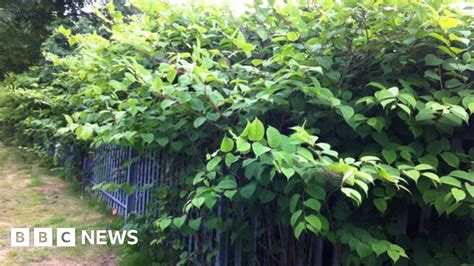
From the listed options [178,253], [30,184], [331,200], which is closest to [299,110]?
[331,200]

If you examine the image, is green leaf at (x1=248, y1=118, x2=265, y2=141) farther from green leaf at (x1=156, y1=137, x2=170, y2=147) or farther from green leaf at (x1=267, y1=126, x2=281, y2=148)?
green leaf at (x1=156, y1=137, x2=170, y2=147)

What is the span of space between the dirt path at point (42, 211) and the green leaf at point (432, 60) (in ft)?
10.6

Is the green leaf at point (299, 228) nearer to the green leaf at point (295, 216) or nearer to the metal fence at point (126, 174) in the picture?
the green leaf at point (295, 216)

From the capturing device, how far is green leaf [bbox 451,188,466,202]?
1456mm

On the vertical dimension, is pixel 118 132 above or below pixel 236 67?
below

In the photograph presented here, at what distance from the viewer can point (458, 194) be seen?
1472 millimetres

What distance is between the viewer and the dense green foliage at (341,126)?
5.28 ft

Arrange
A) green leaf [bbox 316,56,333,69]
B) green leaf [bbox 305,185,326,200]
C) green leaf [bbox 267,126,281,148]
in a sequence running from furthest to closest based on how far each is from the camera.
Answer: green leaf [bbox 316,56,333,69] → green leaf [bbox 305,185,326,200] → green leaf [bbox 267,126,281,148]

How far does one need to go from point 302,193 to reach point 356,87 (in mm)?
640

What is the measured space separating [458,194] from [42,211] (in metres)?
5.31

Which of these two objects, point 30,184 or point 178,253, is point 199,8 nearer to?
point 178,253

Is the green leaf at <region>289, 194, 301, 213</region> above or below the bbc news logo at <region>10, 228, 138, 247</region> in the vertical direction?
above

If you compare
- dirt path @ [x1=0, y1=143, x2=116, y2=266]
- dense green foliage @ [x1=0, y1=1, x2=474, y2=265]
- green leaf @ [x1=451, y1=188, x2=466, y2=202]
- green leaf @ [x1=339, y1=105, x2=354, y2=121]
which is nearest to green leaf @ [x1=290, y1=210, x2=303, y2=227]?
dense green foliage @ [x1=0, y1=1, x2=474, y2=265]

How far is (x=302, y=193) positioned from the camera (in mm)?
1803
